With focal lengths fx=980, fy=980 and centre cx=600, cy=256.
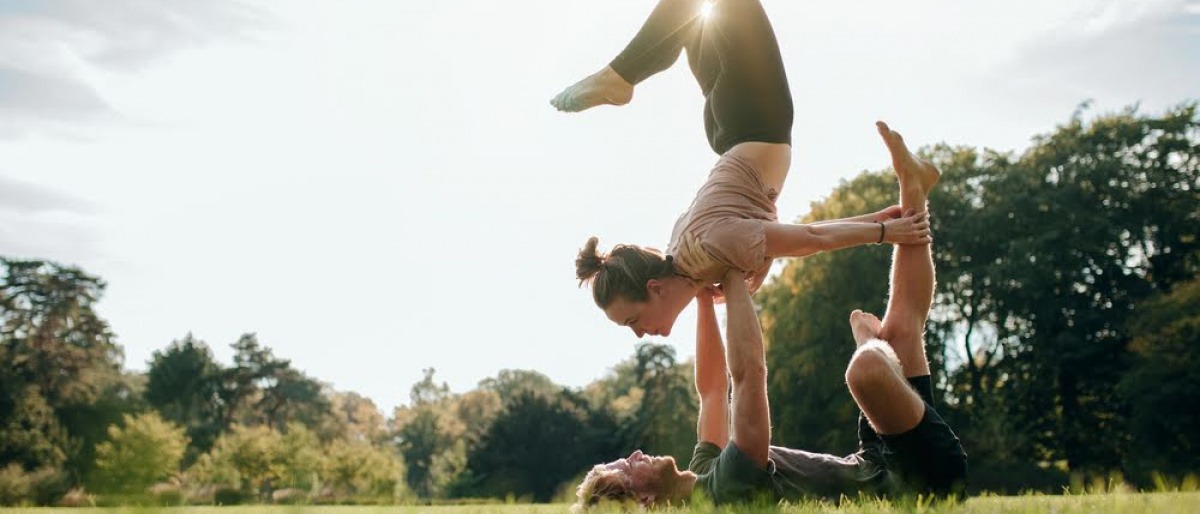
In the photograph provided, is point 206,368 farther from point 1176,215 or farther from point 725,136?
point 725,136

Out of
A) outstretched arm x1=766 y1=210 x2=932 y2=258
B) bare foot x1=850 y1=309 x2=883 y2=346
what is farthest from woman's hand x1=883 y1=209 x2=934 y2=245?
bare foot x1=850 y1=309 x2=883 y2=346

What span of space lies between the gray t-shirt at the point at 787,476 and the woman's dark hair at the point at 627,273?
0.91m

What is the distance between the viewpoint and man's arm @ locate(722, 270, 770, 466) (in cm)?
411

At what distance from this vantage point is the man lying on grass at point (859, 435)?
4078 mm

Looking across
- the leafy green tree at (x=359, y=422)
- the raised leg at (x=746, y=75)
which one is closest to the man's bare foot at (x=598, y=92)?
the raised leg at (x=746, y=75)

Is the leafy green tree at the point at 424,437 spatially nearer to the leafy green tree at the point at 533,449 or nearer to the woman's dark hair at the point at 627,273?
the leafy green tree at the point at 533,449

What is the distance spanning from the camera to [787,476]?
451 cm

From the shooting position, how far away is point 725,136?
16.7 feet

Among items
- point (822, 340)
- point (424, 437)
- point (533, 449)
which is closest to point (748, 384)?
point (822, 340)

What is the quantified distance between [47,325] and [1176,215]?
153 feet

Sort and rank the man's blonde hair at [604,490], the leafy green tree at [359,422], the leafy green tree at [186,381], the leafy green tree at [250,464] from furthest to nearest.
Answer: the leafy green tree at [359,422], the leafy green tree at [186,381], the leafy green tree at [250,464], the man's blonde hair at [604,490]

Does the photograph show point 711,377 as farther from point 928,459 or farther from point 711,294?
point 928,459

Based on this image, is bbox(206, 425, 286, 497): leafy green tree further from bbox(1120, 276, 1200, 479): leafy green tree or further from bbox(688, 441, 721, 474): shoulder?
bbox(688, 441, 721, 474): shoulder

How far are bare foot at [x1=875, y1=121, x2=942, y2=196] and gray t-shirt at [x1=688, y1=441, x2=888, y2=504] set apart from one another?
1422 mm
